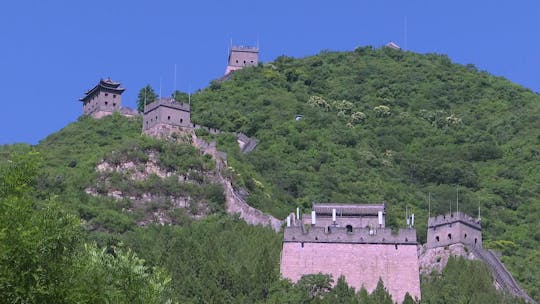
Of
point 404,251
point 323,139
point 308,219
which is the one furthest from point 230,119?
point 404,251

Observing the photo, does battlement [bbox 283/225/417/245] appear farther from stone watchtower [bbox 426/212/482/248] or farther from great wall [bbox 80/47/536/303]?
stone watchtower [bbox 426/212/482/248]

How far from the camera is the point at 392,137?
119000 mm

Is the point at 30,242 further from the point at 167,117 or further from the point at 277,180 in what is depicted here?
the point at 167,117

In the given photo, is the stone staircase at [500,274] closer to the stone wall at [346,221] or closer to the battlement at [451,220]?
the battlement at [451,220]

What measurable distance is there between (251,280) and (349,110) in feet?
202

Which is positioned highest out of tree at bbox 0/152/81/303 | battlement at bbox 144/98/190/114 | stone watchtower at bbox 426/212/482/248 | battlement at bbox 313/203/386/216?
battlement at bbox 144/98/190/114

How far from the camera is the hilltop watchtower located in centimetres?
7038

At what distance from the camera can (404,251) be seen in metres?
71.6

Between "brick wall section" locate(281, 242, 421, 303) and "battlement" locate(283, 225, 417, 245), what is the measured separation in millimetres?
228

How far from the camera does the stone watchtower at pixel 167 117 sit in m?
94.9

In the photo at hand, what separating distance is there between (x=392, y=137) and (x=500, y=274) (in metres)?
43.7

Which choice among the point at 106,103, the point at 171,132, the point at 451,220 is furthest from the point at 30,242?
the point at 106,103

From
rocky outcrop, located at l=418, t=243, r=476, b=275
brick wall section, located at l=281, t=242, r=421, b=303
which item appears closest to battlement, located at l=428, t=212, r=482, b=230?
rocky outcrop, located at l=418, t=243, r=476, b=275

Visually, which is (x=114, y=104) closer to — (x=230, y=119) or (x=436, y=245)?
(x=230, y=119)
